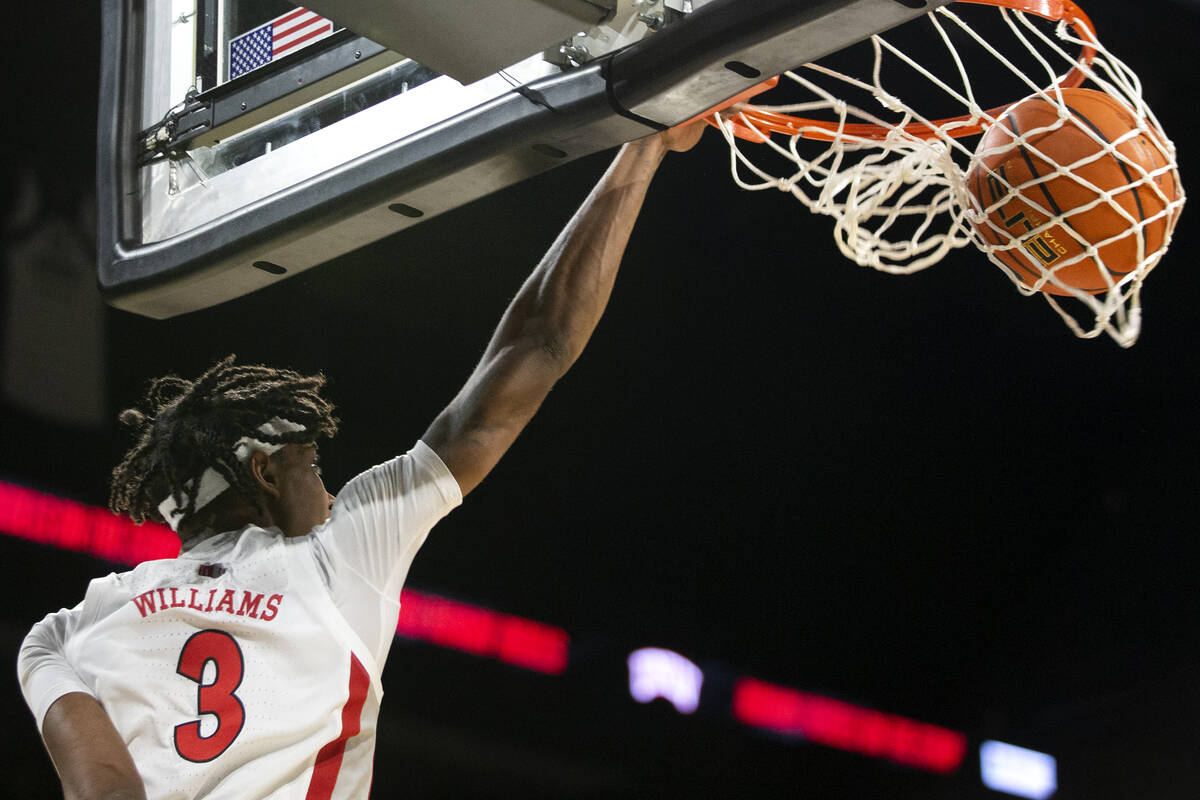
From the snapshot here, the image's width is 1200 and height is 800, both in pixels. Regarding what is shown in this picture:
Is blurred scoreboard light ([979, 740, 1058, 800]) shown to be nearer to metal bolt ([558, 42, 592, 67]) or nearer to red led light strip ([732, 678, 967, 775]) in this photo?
red led light strip ([732, 678, 967, 775])

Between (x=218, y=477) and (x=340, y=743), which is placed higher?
(x=218, y=477)

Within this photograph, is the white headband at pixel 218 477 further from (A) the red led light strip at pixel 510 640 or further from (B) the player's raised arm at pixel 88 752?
(A) the red led light strip at pixel 510 640

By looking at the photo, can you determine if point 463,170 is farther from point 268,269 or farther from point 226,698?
point 226,698

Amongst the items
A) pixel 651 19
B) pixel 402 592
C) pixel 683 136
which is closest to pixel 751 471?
pixel 402 592

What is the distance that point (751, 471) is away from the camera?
18.2 ft

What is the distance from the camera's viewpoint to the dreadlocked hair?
2191mm

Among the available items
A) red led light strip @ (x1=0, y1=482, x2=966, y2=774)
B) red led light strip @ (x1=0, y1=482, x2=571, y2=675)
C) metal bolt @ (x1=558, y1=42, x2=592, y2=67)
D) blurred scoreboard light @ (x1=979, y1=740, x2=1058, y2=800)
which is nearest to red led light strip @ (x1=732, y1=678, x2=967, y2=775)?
red led light strip @ (x1=0, y1=482, x2=966, y2=774)

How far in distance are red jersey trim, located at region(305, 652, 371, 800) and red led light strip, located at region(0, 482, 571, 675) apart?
2259mm

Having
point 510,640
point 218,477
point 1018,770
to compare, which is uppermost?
point 218,477

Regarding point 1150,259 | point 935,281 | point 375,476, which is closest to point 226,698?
point 375,476

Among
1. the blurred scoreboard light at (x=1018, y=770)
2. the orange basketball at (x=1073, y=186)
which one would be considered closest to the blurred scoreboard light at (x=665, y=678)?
the blurred scoreboard light at (x=1018, y=770)

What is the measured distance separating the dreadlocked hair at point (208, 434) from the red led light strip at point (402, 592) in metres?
1.84

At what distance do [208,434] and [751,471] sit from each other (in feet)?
11.8

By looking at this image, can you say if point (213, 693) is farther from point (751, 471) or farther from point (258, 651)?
point (751, 471)
